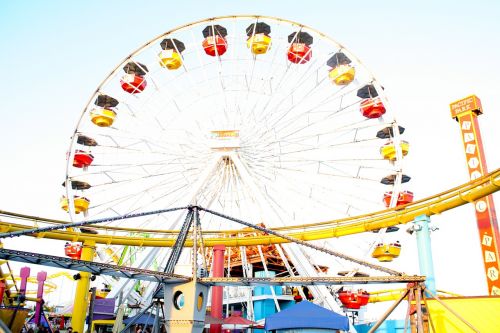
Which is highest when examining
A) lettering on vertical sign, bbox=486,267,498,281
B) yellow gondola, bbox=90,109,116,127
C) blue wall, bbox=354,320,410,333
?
yellow gondola, bbox=90,109,116,127

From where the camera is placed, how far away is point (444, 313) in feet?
29.2

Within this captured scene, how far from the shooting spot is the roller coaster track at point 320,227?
1240 centimetres

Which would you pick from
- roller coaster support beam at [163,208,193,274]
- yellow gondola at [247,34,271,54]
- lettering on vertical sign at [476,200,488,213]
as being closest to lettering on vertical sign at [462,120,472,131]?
lettering on vertical sign at [476,200,488,213]

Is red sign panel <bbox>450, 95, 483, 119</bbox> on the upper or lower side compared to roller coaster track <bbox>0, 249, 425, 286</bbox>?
upper

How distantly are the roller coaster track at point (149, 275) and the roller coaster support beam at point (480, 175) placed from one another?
12096 millimetres

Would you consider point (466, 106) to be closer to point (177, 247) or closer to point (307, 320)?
point (307, 320)

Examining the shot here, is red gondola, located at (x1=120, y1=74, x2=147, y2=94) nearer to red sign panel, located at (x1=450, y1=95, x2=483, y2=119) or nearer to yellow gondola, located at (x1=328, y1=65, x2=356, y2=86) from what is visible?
yellow gondola, located at (x1=328, y1=65, x2=356, y2=86)

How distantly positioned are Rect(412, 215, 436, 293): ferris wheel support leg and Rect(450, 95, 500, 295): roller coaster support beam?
23.2ft

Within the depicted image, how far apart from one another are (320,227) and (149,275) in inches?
342

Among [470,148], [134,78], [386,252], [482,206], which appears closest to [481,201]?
[482,206]

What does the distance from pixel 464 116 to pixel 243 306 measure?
623 inches

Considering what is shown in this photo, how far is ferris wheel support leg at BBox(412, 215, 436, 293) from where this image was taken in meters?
12.1

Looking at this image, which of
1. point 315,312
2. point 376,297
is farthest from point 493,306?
point 376,297

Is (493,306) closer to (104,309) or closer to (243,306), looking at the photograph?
(104,309)
